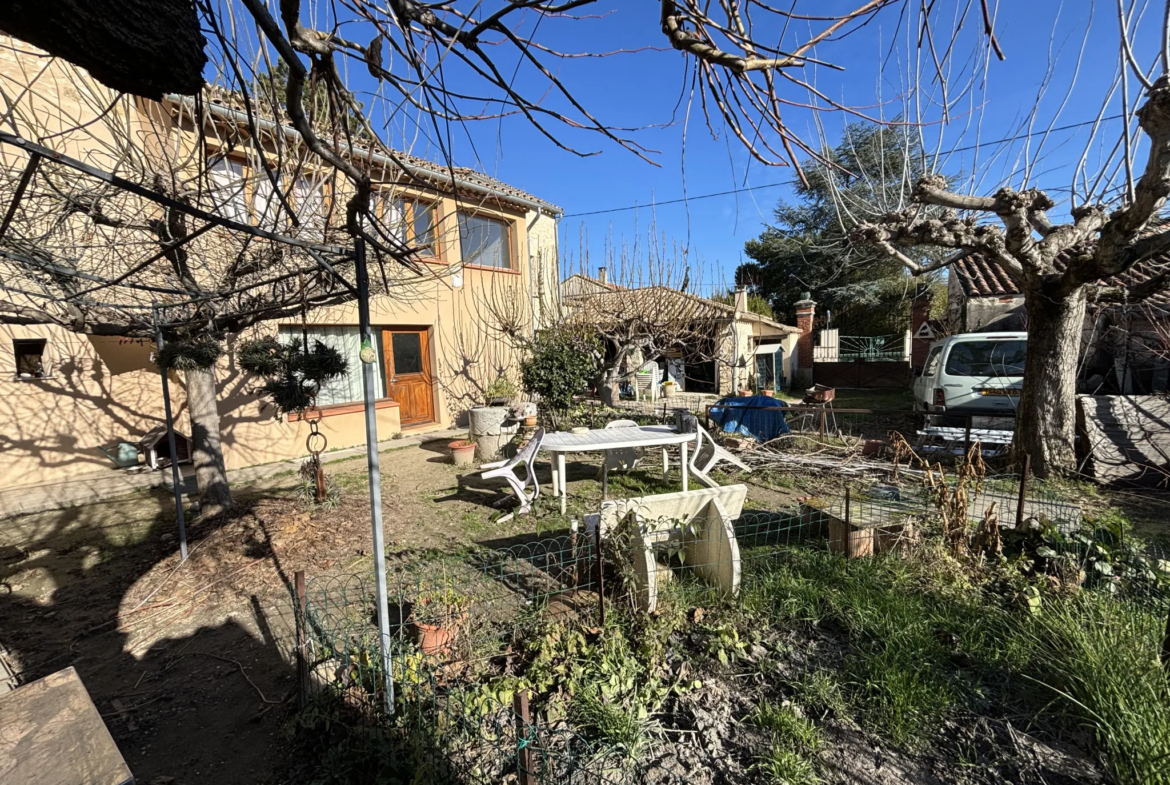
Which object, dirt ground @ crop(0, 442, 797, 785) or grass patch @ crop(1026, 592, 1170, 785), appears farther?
dirt ground @ crop(0, 442, 797, 785)

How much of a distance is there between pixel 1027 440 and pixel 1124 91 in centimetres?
443

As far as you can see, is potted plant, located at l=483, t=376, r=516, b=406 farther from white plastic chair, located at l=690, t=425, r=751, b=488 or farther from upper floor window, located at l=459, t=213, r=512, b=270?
white plastic chair, located at l=690, t=425, r=751, b=488

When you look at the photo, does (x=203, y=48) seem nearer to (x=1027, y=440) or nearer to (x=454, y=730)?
(x=454, y=730)

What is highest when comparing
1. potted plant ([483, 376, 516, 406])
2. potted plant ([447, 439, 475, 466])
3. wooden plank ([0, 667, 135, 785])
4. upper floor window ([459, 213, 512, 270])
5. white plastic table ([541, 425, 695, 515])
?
upper floor window ([459, 213, 512, 270])

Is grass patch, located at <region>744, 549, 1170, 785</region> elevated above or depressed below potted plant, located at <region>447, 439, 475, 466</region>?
below

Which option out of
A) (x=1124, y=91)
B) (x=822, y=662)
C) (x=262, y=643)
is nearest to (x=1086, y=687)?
(x=822, y=662)

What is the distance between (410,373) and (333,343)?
5.68 feet

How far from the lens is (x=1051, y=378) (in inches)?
223

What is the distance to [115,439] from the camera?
7004mm

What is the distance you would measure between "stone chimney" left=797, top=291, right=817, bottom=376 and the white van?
34.2 ft

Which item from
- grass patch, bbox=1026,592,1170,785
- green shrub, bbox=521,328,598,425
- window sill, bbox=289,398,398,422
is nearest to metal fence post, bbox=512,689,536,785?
grass patch, bbox=1026,592,1170,785

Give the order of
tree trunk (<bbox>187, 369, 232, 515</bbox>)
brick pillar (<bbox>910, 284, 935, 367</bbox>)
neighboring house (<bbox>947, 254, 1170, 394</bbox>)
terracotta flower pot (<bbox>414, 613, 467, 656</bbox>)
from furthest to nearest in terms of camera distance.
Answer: brick pillar (<bbox>910, 284, 935, 367</bbox>), neighboring house (<bbox>947, 254, 1170, 394</bbox>), tree trunk (<bbox>187, 369, 232, 515</bbox>), terracotta flower pot (<bbox>414, 613, 467, 656</bbox>)

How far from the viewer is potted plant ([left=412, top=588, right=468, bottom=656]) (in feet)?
8.94

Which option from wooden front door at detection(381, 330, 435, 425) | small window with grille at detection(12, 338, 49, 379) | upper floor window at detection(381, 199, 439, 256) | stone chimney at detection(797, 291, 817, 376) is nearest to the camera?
upper floor window at detection(381, 199, 439, 256)
